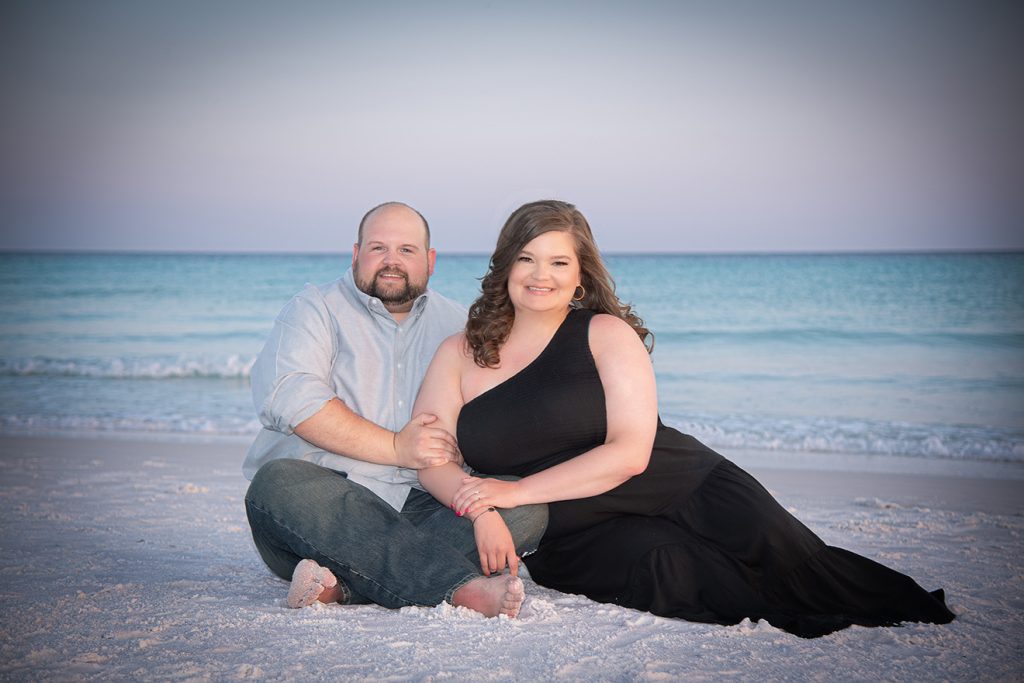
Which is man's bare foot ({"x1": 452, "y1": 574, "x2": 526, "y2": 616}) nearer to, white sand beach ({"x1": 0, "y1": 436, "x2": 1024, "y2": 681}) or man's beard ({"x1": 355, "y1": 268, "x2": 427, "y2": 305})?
white sand beach ({"x1": 0, "y1": 436, "x2": 1024, "y2": 681})

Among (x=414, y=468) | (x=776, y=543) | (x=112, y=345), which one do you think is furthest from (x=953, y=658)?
(x=112, y=345)

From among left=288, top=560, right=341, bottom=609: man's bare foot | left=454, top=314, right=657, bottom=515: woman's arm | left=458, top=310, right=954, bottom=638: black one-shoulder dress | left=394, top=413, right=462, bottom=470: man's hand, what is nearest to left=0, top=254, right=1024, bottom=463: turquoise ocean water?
left=458, top=310, right=954, bottom=638: black one-shoulder dress

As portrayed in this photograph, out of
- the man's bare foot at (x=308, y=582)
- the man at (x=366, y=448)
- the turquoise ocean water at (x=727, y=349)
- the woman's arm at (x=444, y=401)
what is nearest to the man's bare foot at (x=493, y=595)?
the man at (x=366, y=448)

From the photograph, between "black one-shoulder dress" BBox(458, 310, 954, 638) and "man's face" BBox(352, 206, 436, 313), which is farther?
"man's face" BBox(352, 206, 436, 313)

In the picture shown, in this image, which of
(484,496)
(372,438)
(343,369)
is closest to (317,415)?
(372,438)

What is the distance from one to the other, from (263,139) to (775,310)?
14.2 meters

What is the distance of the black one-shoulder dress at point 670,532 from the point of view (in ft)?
9.31

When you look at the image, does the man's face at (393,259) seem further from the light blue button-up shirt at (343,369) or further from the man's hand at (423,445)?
the man's hand at (423,445)

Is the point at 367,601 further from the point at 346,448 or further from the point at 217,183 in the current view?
the point at 217,183

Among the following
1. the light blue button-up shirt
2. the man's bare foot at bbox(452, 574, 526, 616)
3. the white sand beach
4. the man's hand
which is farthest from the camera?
the light blue button-up shirt

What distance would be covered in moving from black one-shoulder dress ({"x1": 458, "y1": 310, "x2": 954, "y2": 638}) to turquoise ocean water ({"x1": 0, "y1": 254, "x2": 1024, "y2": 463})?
15.6ft

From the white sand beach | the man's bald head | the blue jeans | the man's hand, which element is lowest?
the white sand beach

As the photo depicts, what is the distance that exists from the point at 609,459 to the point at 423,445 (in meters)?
0.73

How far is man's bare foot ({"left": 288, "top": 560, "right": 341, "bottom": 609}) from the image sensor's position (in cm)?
279
